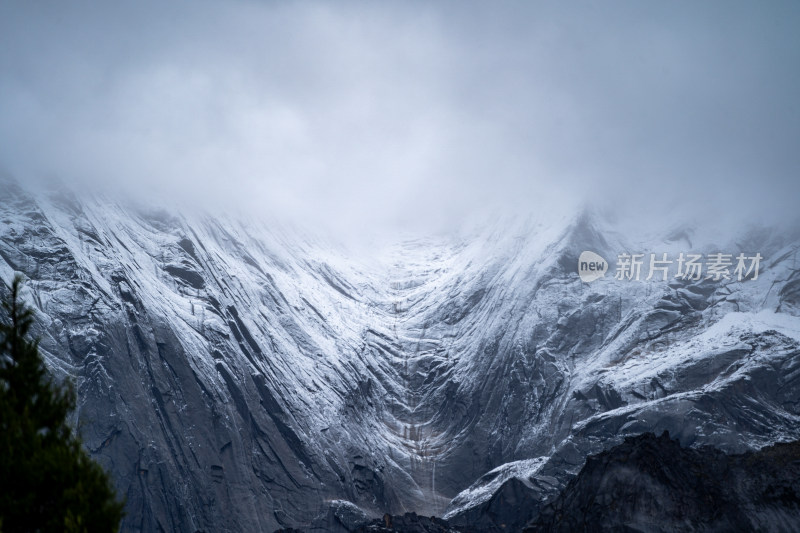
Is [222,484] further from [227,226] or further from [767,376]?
[767,376]

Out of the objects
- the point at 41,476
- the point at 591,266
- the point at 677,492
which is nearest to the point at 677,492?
the point at 677,492

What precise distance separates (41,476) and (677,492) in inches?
1805

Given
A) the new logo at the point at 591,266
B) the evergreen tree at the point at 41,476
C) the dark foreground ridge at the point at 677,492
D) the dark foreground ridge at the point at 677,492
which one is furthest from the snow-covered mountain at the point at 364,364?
the evergreen tree at the point at 41,476

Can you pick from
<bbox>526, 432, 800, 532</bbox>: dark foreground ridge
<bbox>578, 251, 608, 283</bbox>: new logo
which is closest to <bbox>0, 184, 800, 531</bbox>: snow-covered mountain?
<bbox>578, 251, 608, 283</bbox>: new logo

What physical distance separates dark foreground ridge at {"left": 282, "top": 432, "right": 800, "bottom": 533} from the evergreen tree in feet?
138

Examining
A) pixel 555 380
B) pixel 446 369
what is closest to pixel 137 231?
pixel 446 369

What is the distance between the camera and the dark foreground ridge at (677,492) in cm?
4725

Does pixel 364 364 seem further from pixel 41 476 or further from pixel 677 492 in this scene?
pixel 41 476

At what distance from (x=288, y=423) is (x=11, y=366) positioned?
223 feet

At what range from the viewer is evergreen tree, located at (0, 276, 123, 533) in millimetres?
A: 14117

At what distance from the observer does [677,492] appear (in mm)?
49281

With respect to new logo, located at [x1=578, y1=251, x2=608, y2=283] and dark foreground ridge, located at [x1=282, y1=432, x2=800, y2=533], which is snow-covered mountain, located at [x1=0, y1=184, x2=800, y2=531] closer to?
new logo, located at [x1=578, y1=251, x2=608, y2=283]

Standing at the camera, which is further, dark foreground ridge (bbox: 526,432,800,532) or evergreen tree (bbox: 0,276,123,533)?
dark foreground ridge (bbox: 526,432,800,532)

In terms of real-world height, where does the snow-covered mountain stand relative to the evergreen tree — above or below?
above
